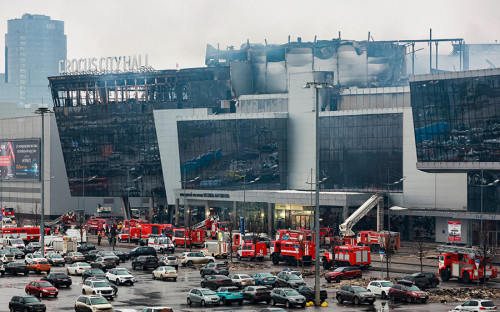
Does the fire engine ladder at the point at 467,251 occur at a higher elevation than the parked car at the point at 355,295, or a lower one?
higher

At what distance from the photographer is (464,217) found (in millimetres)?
114938

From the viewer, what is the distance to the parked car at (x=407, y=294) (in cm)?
6494

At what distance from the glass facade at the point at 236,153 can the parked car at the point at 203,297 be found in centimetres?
8492

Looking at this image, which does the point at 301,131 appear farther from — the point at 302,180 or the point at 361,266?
the point at 361,266

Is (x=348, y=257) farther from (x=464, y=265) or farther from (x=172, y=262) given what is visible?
(x=172, y=262)

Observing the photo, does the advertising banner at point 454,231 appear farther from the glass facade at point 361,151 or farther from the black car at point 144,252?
the black car at point 144,252

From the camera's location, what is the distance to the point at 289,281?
7212 cm

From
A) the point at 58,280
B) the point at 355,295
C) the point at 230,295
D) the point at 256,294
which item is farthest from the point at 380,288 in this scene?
the point at 58,280

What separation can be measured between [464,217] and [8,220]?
3279 inches

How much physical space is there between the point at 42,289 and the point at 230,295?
Answer: 15952 mm

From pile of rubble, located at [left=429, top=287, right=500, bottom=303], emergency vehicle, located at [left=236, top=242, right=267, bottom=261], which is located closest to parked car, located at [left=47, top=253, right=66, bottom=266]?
emergency vehicle, located at [left=236, top=242, right=267, bottom=261]

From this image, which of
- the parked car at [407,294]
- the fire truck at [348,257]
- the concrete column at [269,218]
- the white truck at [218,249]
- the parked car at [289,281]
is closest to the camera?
the parked car at [407,294]

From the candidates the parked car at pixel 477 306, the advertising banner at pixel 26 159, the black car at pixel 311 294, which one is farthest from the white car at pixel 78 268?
the advertising banner at pixel 26 159

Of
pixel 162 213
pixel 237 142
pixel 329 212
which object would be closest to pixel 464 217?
pixel 329 212
